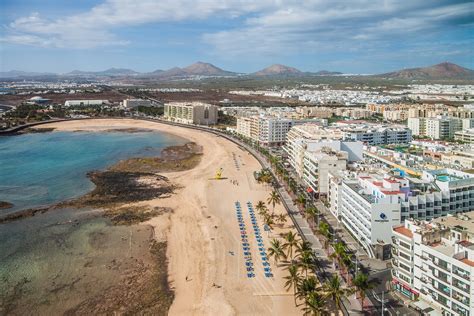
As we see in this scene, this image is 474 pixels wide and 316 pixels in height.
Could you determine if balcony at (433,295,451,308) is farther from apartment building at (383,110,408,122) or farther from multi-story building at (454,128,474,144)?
apartment building at (383,110,408,122)

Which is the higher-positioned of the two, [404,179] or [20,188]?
[404,179]

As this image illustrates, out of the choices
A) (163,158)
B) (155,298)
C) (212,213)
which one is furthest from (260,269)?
(163,158)

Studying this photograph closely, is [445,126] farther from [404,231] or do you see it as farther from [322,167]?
[404,231]

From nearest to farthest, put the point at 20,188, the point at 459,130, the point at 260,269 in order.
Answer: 1. the point at 260,269
2. the point at 20,188
3. the point at 459,130

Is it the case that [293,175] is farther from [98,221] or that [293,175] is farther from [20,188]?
[20,188]

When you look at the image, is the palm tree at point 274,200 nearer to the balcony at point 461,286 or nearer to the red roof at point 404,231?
the red roof at point 404,231

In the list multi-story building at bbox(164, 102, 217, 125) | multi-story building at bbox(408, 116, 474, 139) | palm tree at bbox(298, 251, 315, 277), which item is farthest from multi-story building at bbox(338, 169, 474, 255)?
multi-story building at bbox(164, 102, 217, 125)
